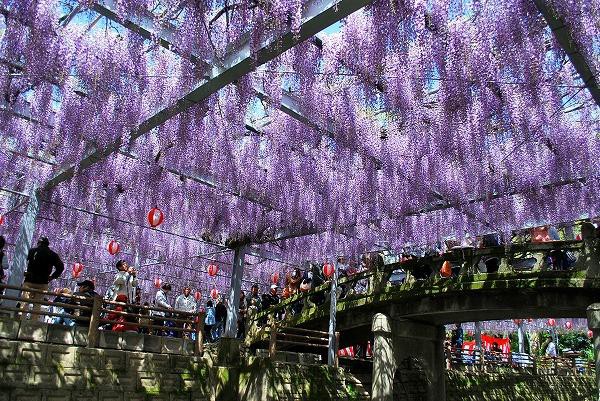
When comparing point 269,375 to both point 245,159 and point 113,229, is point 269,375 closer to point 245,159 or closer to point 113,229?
point 245,159

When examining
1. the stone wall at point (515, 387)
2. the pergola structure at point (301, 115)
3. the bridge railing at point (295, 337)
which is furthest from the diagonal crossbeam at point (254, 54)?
the stone wall at point (515, 387)

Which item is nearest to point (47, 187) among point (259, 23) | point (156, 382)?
point (156, 382)

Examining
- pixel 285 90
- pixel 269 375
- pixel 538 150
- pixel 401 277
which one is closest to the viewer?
pixel 285 90

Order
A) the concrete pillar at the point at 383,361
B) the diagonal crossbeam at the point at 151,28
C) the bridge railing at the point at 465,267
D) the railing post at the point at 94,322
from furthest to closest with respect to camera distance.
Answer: the concrete pillar at the point at 383,361, the bridge railing at the point at 465,267, the railing post at the point at 94,322, the diagonal crossbeam at the point at 151,28

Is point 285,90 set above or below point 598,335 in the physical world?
above

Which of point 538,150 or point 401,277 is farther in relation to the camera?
point 401,277

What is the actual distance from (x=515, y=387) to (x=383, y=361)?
25.7 feet

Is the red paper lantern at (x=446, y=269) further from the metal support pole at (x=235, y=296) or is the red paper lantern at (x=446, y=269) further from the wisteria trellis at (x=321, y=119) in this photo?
the metal support pole at (x=235, y=296)

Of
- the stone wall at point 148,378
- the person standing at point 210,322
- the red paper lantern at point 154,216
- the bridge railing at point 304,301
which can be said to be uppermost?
the red paper lantern at point 154,216

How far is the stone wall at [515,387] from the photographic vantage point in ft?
47.1

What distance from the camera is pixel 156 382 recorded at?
8.51 metres

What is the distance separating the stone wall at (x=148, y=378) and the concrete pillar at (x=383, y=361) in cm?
85

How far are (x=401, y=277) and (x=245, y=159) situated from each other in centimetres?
568

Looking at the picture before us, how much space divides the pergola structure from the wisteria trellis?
3 centimetres
